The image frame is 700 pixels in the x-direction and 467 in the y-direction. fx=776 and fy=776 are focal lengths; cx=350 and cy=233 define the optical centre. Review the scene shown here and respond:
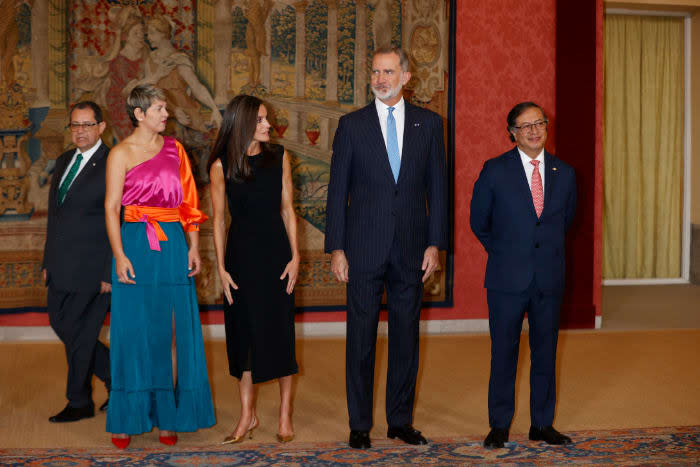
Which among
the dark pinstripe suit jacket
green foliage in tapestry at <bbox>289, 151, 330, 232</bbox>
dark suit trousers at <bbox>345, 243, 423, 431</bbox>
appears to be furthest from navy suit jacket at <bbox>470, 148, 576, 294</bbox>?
green foliage in tapestry at <bbox>289, 151, 330, 232</bbox>

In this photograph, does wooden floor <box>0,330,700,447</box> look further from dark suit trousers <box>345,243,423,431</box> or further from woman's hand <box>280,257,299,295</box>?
woman's hand <box>280,257,299,295</box>

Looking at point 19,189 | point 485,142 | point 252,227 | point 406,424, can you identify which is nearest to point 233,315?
point 252,227

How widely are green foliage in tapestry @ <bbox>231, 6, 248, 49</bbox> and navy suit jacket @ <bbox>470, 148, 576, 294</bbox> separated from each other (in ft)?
9.93

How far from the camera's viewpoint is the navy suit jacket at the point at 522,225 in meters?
3.39

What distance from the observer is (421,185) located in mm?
3480

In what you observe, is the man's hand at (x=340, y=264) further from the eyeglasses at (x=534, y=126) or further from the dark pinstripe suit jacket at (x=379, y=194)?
the eyeglasses at (x=534, y=126)

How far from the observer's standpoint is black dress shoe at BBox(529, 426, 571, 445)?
352cm

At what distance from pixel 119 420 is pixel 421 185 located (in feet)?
5.60

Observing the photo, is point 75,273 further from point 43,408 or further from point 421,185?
point 421,185

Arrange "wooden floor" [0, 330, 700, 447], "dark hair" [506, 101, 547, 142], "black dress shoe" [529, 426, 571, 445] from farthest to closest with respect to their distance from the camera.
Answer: "wooden floor" [0, 330, 700, 447], "black dress shoe" [529, 426, 571, 445], "dark hair" [506, 101, 547, 142]

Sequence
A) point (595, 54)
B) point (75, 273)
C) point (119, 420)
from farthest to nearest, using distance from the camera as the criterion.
Answer: point (595, 54) → point (75, 273) → point (119, 420)

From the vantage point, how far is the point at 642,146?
894 centimetres

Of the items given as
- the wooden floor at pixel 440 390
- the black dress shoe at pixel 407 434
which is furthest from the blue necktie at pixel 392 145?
the wooden floor at pixel 440 390

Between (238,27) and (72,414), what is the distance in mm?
3176
